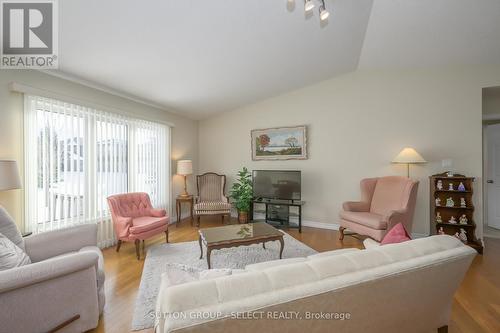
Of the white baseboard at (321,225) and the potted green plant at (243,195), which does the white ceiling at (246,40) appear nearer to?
the potted green plant at (243,195)

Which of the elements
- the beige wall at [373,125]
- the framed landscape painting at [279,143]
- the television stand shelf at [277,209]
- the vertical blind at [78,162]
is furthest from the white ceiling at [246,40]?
the television stand shelf at [277,209]

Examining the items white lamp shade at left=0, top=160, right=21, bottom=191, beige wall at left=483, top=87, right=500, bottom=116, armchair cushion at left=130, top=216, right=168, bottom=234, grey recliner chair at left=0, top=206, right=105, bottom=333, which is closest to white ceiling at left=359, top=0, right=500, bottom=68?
beige wall at left=483, top=87, right=500, bottom=116

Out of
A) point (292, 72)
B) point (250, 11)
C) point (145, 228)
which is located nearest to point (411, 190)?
point (292, 72)

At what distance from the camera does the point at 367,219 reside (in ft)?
10.3

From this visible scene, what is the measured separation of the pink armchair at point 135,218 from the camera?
2.90 meters

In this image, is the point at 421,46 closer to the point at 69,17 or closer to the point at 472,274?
the point at 472,274

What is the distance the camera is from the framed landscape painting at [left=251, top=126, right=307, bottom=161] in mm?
4527

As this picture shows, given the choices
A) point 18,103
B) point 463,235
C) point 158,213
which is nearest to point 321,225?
point 463,235

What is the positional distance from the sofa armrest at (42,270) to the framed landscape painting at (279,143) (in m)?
3.71

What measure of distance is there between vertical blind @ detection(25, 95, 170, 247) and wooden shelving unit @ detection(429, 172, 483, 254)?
193 inches

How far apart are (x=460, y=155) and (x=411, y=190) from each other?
4.11ft

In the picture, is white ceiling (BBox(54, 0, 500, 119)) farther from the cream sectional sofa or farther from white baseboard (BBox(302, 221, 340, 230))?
white baseboard (BBox(302, 221, 340, 230))

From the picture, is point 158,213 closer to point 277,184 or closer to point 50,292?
point 50,292

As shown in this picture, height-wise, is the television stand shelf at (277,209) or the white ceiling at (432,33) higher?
the white ceiling at (432,33)
